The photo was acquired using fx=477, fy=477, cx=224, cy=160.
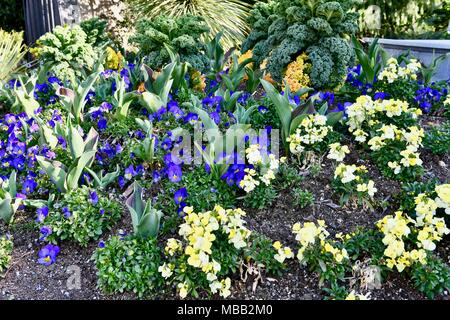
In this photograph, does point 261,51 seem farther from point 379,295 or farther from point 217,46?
point 379,295

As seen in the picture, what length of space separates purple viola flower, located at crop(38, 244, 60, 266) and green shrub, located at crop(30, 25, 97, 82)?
1.85 metres

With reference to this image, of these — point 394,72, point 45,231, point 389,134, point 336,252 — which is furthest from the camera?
point 394,72

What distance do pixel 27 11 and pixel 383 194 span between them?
439cm

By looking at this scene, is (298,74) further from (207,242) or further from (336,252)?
(207,242)

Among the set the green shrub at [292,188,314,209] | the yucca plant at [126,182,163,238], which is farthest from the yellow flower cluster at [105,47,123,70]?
the green shrub at [292,188,314,209]

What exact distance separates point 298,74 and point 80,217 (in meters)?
2.01

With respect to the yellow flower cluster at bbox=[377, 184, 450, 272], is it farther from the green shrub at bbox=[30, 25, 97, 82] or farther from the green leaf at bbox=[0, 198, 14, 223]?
the green shrub at bbox=[30, 25, 97, 82]

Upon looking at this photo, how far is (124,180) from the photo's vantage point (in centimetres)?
270

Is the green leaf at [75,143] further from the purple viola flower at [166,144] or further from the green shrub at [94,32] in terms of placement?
the green shrub at [94,32]

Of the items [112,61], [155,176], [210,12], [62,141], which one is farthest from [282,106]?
[210,12]

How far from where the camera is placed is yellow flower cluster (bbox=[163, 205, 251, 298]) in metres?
1.98

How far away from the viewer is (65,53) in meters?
3.88

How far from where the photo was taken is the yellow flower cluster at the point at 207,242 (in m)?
1.98
